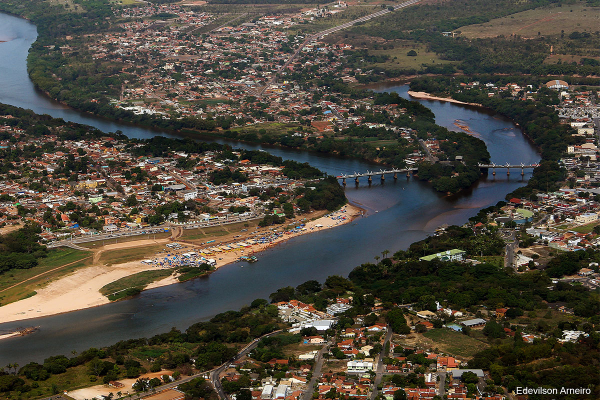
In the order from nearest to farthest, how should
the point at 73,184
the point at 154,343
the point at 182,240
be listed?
the point at 154,343 < the point at 182,240 < the point at 73,184

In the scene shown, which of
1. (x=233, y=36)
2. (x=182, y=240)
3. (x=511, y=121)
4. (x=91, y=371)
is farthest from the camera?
(x=233, y=36)

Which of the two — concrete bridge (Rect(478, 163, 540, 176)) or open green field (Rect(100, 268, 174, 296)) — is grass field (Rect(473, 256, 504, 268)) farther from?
concrete bridge (Rect(478, 163, 540, 176))

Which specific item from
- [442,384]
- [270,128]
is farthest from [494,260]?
[270,128]

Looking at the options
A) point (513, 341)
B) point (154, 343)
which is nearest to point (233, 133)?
point (154, 343)

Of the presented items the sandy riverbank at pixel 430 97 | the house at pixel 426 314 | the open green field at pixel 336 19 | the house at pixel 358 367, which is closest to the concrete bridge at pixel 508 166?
the sandy riverbank at pixel 430 97

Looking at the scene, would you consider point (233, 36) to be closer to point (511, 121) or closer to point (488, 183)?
point (511, 121)

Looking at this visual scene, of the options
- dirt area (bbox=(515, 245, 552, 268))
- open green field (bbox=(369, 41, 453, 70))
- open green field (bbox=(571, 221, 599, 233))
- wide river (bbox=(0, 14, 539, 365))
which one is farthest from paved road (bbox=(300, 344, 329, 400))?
open green field (bbox=(369, 41, 453, 70))

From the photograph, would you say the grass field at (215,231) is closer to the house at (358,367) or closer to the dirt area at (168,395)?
the dirt area at (168,395)
